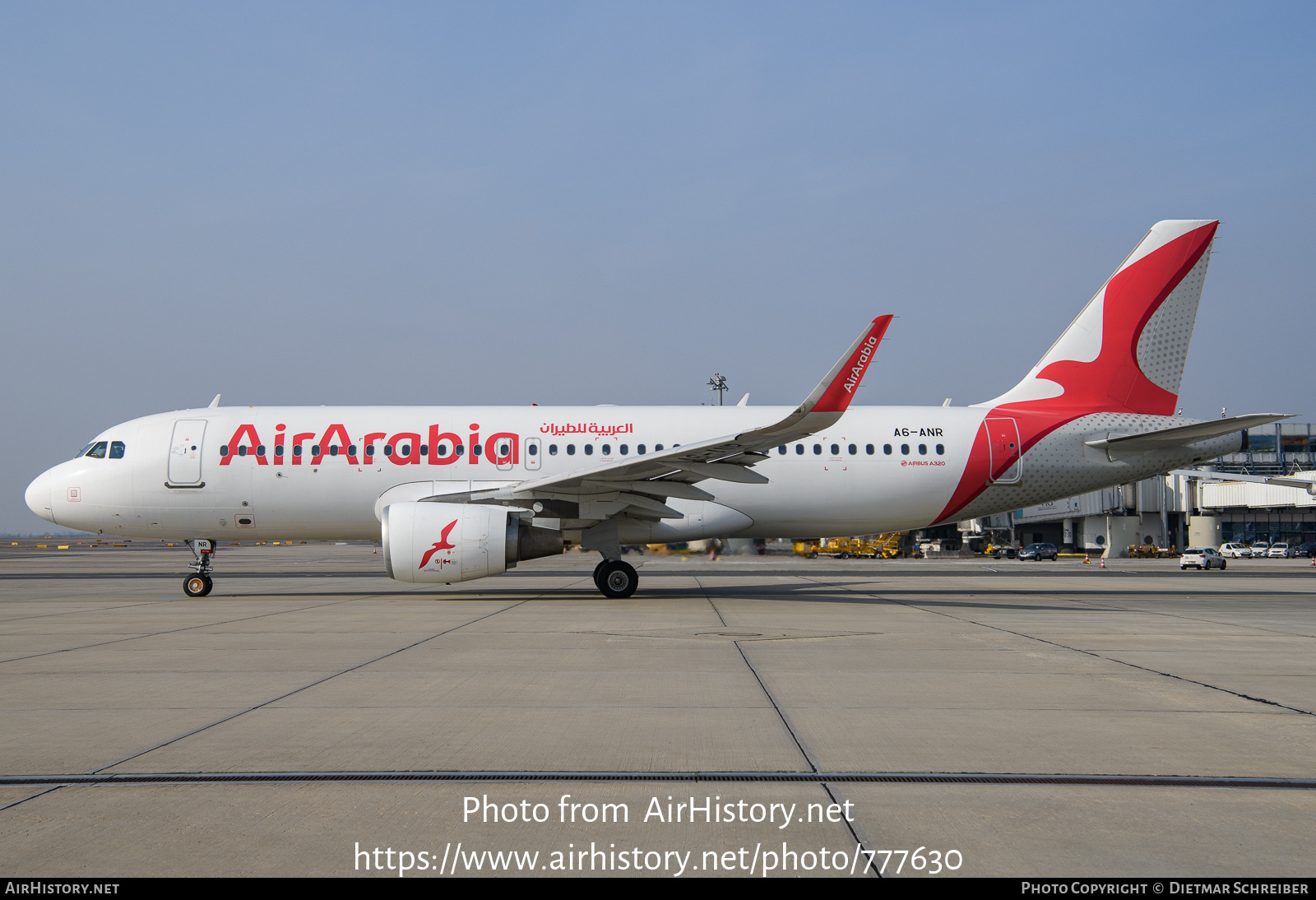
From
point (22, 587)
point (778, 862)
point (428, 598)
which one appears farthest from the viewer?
point (22, 587)

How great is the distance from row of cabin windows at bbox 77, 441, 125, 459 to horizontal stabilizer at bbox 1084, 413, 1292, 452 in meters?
19.3

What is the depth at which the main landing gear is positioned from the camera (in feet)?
56.3

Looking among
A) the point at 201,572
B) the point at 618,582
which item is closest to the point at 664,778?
the point at 618,582

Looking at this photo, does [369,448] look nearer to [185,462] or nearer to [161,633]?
[185,462]

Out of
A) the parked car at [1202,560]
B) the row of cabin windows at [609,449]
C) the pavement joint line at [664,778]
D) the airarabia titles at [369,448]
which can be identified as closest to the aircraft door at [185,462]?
the airarabia titles at [369,448]

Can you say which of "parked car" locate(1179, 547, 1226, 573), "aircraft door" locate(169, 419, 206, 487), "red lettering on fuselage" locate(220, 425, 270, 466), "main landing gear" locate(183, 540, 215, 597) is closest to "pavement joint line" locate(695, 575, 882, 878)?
"red lettering on fuselage" locate(220, 425, 270, 466)

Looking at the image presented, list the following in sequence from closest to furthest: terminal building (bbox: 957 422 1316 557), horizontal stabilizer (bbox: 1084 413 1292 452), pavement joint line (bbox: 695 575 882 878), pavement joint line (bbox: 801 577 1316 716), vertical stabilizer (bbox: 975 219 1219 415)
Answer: pavement joint line (bbox: 695 575 882 878), pavement joint line (bbox: 801 577 1316 716), horizontal stabilizer (bbox: 1084 413 1292 452), vertical stabilizer (bbox: 975 219 1219 415), terminal building (bbox: 957 422 1316 557)

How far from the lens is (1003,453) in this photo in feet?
59.1

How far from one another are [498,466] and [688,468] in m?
4.19

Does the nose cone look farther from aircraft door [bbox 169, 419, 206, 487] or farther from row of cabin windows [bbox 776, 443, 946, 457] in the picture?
row of cabin windows [bbox 776, 443, 946, 457]

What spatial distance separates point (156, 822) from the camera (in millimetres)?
3918

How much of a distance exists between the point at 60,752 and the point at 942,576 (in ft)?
78.8
